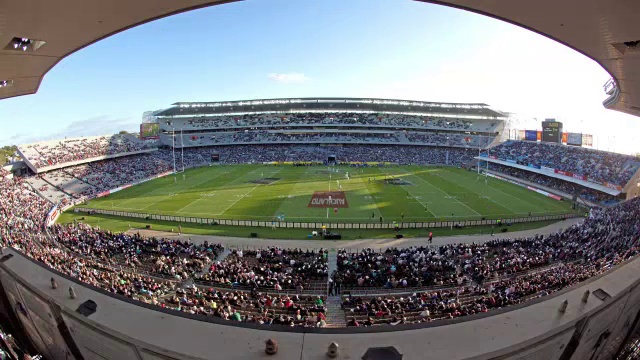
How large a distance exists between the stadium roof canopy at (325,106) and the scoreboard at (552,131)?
31568 mm

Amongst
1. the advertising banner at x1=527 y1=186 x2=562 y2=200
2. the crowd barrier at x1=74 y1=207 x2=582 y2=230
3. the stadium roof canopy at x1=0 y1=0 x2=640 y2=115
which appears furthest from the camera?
the advertising banner at x1=527 y1=186 x2=562 y2=200

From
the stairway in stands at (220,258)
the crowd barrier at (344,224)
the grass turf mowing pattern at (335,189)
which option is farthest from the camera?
the grass turf mowing pattern at (335,189)

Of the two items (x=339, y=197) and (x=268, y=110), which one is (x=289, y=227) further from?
(x=268, y=110)

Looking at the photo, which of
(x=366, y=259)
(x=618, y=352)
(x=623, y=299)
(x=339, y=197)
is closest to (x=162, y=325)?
(x=623, y=299)

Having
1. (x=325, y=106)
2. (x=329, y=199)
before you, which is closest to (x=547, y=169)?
(x=329, y=199)

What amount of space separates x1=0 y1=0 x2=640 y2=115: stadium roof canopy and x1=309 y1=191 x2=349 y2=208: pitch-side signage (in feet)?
101

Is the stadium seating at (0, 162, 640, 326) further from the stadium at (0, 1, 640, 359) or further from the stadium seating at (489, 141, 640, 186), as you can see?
the stadium seating at (489, 141, 640, 186)

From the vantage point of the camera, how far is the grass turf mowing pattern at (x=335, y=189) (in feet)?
118

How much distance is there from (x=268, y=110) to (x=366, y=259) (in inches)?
3436

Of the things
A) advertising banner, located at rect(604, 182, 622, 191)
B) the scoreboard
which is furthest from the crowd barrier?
the scoreboard

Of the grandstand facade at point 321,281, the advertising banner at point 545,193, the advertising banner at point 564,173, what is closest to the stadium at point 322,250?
the grandstand facade at point 321,281

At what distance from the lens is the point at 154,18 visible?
781 centimetres

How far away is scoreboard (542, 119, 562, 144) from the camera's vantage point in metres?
66.0

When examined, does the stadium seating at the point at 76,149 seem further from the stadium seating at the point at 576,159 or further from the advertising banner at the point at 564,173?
the stadium seating at the point at 576,159
